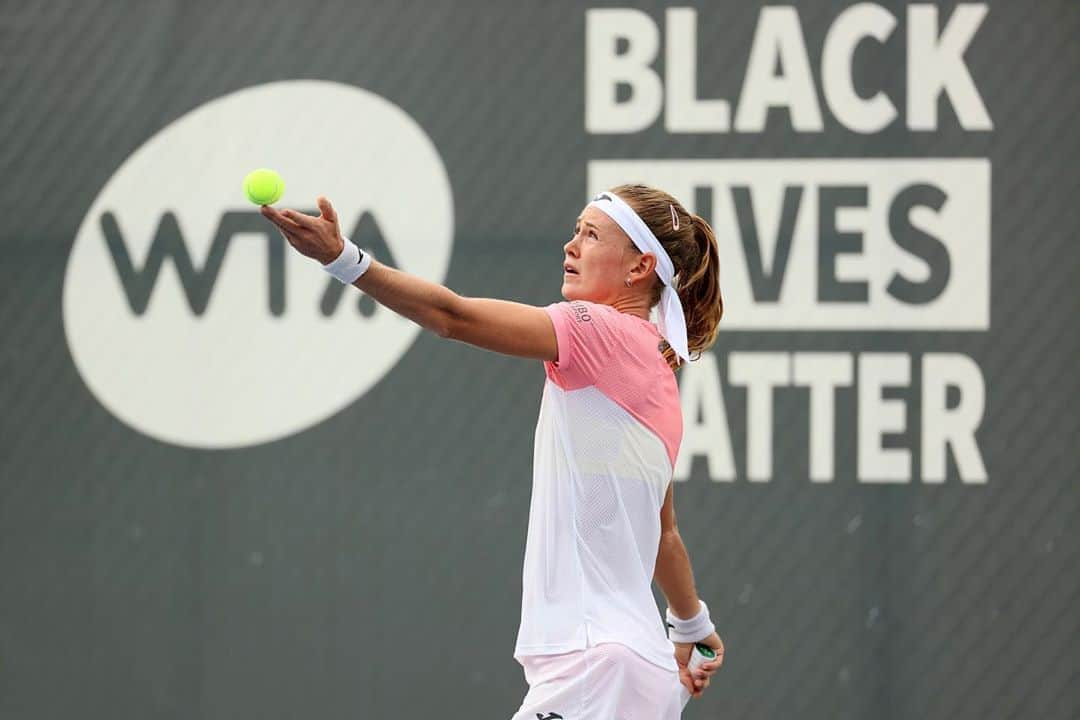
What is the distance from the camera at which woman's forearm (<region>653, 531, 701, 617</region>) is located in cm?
260

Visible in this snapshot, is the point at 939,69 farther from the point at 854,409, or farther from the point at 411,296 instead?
the point at 411,296

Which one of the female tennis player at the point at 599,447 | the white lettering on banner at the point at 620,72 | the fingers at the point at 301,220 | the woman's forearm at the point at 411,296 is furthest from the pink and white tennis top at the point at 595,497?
the white lettering on banner at the point at 620,72

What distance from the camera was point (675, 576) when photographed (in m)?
2.62

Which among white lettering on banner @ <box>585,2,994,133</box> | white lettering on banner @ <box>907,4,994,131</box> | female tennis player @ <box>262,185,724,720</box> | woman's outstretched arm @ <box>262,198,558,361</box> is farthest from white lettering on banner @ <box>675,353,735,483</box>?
woman's outstretched arm @ <box>262,198,558,361</box>

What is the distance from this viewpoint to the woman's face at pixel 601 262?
2387 mm

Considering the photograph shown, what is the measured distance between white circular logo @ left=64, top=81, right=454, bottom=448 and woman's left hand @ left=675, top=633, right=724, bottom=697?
5.02 feet

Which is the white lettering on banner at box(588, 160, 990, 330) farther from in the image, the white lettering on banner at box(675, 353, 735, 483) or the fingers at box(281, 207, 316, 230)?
the fingers at box(281, 207, 316, 230)

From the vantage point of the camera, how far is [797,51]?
12.5 feet

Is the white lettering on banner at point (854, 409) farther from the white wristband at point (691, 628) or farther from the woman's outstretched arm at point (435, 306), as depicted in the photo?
the woman's outstretched arm at point (435, 306)

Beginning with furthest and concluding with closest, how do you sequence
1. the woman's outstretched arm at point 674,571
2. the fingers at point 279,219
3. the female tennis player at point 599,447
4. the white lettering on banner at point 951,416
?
the white lettering on banner at point 951,416, the woman's outstretched arm at point 674,571, the female tennis player at point 599,447, the fingers at point 279,219

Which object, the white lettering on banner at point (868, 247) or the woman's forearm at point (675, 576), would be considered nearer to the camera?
the woman's forearm at point (675, 576)

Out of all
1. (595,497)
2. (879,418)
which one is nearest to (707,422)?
(879,418)

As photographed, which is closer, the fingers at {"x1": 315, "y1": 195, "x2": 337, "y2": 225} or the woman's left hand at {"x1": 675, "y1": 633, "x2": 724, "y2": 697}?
the fingers at {"x1": 315, "y1": 195, "x2": 337, "y2": 225}

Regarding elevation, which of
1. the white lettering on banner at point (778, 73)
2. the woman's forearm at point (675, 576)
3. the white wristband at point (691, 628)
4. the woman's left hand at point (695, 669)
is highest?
the white lettering on banner at point (778, 73)
